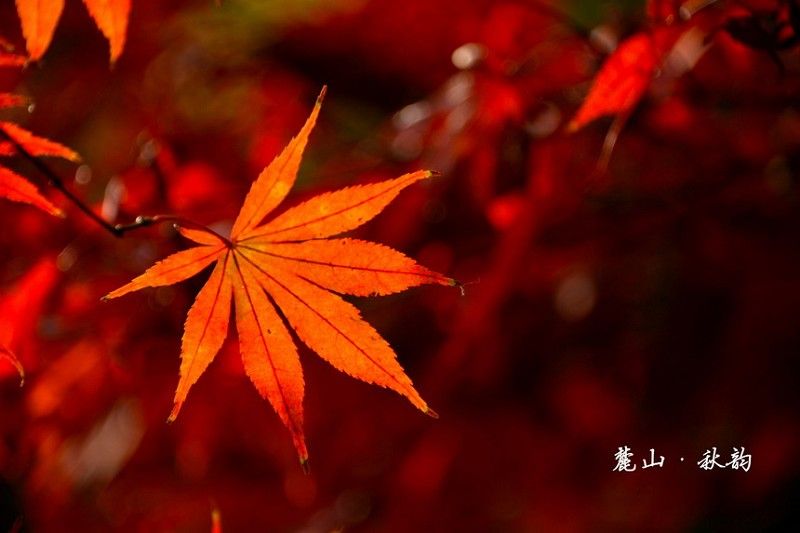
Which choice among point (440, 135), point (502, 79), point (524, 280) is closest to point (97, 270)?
point (440, 135)

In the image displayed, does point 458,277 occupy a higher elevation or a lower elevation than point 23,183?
higher

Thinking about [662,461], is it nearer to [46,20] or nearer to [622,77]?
[622,77]

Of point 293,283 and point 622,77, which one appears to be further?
point 622,77

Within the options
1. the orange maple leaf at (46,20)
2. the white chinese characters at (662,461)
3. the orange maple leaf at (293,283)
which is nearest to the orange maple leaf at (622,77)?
the orange maple leaf at (293,283)

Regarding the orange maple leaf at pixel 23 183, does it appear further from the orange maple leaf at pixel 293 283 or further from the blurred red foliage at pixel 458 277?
the blurred red foliage at pixel 458 277

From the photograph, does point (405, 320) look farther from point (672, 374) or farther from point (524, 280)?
point (672, 374)

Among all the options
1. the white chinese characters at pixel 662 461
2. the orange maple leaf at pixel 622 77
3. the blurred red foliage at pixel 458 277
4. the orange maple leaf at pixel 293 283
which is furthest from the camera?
the white chinese characters at pixel 662 461

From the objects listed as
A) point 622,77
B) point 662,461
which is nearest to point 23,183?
point 622,77
